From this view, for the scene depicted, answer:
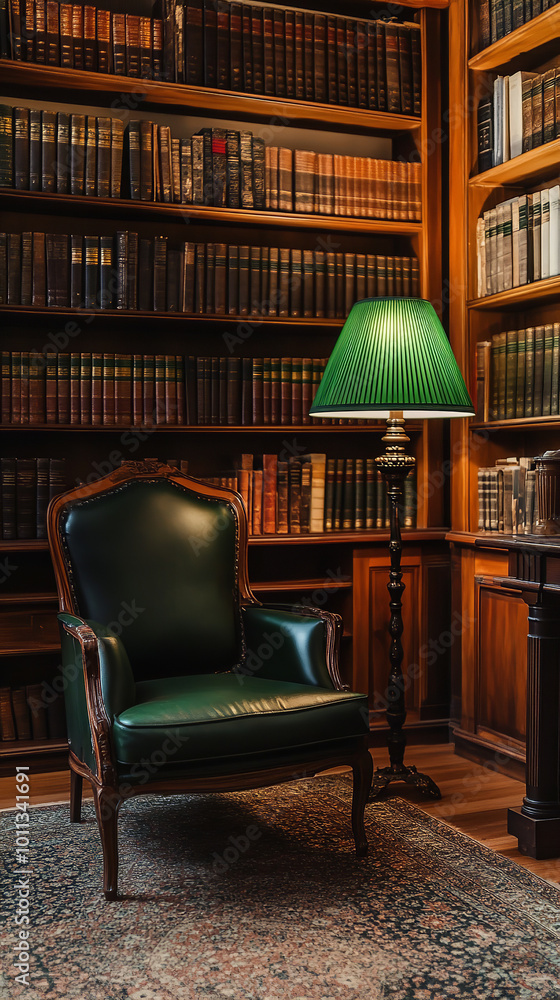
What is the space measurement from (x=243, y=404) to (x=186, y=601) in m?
0.87

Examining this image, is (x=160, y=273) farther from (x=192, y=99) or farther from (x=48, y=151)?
(x=192, y=99)

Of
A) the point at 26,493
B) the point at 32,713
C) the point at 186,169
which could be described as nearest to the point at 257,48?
the point at 186,169

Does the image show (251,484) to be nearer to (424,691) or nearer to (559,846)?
(424,691)

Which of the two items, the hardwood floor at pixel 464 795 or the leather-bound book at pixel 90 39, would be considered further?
the leather-bound book at pixel 90 39

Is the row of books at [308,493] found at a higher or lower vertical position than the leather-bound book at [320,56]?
lower

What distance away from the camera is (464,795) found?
9.36 feet

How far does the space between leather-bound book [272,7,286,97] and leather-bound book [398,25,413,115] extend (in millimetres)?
489

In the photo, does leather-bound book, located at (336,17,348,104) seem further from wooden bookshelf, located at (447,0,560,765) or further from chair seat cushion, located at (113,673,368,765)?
chair seat cushion, located at (113,673,368,765)

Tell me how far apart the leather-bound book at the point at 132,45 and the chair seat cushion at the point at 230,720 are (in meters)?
2.09

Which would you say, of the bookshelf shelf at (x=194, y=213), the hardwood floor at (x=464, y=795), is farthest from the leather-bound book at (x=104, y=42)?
the hardwood floor at (x=464, y=795)

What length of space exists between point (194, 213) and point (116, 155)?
1.06ft

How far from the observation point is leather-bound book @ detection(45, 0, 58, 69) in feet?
9.70

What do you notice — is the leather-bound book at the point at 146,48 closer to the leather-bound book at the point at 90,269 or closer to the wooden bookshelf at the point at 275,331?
the wooden bookshelf at the point at 275,331

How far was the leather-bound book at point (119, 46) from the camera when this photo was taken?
304 centimetres
